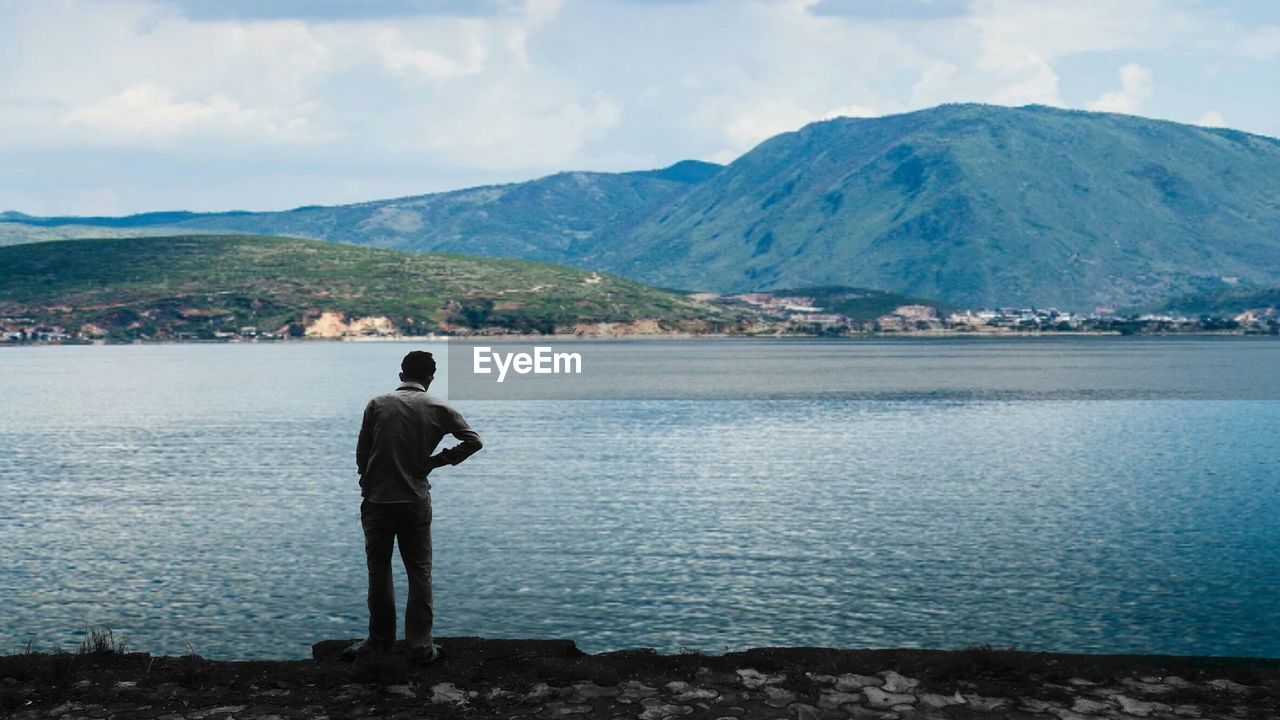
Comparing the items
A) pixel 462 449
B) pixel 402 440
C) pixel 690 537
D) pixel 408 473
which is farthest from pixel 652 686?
pixel 690 537

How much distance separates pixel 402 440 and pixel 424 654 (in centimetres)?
296

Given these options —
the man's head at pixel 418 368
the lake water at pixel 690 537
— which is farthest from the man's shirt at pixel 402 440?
the lake water at pixel 690 537

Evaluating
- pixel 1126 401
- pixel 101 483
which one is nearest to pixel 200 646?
pixel 101 483

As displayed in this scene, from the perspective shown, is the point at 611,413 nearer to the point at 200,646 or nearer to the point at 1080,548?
the point at 1080,548

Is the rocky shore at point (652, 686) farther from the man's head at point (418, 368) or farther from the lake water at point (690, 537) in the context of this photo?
the lake water at point (690, 537)

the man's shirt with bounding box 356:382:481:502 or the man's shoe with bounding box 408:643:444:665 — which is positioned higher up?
the man's shirt with bounding box 356:382:481:502

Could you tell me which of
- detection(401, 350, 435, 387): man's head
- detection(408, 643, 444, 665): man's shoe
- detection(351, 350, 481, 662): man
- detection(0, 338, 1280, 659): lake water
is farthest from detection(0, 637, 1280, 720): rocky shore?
detection(0, 338, 1280, 659): lake water

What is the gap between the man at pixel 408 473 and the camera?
17.2 m

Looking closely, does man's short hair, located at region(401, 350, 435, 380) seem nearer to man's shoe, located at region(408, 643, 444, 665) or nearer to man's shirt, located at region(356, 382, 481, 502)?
man's shirt, located at region(356, 382, 481, 502)

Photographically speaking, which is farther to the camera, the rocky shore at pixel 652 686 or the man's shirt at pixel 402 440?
the man's shirt at pixel 402 440

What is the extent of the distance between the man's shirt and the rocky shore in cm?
231

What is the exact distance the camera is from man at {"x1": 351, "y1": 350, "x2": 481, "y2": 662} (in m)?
17.2

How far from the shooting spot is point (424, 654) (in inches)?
688

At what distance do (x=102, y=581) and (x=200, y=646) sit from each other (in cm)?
741
